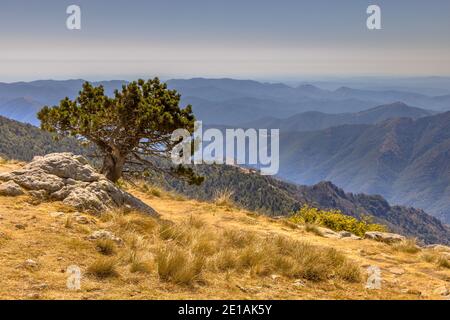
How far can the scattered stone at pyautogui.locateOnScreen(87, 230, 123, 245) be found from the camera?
10.6 m

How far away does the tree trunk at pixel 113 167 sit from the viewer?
19.4 metres

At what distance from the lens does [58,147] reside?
15250 centimetres

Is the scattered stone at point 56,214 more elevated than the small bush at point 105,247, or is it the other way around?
the scattered stone at point 56,214

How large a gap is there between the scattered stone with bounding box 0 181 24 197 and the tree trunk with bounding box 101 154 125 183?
5927 millimetres

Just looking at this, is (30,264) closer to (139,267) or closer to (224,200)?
(139,267)

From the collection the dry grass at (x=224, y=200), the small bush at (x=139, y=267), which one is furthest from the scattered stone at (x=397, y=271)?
the dry grass at (x=224, y=200)

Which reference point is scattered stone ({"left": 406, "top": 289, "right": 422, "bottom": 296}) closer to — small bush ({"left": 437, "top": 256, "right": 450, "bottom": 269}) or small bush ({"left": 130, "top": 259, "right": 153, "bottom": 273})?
small bush ({"left": 437, "top": 256, "right": 450, "bottom": 269})

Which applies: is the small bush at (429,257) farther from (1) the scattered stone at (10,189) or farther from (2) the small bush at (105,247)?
(1) the scattered stone at (10,189)

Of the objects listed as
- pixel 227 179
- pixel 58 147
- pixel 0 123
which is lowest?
pixel 227 179

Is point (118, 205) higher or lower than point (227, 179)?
higher

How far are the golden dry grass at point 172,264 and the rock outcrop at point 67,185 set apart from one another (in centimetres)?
64
